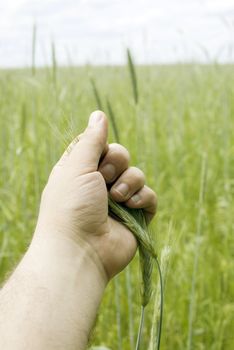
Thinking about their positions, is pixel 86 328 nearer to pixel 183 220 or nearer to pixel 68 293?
pixel 68 293

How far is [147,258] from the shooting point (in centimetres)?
75

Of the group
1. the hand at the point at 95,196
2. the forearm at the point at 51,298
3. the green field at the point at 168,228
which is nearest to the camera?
the forearm at the point at 51,298

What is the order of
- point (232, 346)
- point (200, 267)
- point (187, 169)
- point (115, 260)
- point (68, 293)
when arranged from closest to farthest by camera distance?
point (68, 293), point (115, 260), point (232, 346), point (200, 267), point (187, 169)

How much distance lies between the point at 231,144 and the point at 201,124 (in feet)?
0.62

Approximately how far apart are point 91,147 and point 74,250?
0.52ft

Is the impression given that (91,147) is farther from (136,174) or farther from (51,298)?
(51,298)

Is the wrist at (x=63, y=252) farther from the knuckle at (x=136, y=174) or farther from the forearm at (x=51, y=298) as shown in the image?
the knuckle at (x=136, y=174)

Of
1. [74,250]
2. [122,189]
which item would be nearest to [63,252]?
[74,250]

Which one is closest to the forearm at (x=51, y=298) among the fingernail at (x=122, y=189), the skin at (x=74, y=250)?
the skin at (x=74, y=250)

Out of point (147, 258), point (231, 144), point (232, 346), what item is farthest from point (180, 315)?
point (231, 144)

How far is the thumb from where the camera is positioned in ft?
3.08

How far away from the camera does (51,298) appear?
2.77 feet

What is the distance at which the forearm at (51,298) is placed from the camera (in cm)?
80

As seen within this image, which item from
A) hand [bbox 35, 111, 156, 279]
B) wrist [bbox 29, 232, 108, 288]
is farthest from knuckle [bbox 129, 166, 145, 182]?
wrist [bbox 29, 232, 108, 288]
